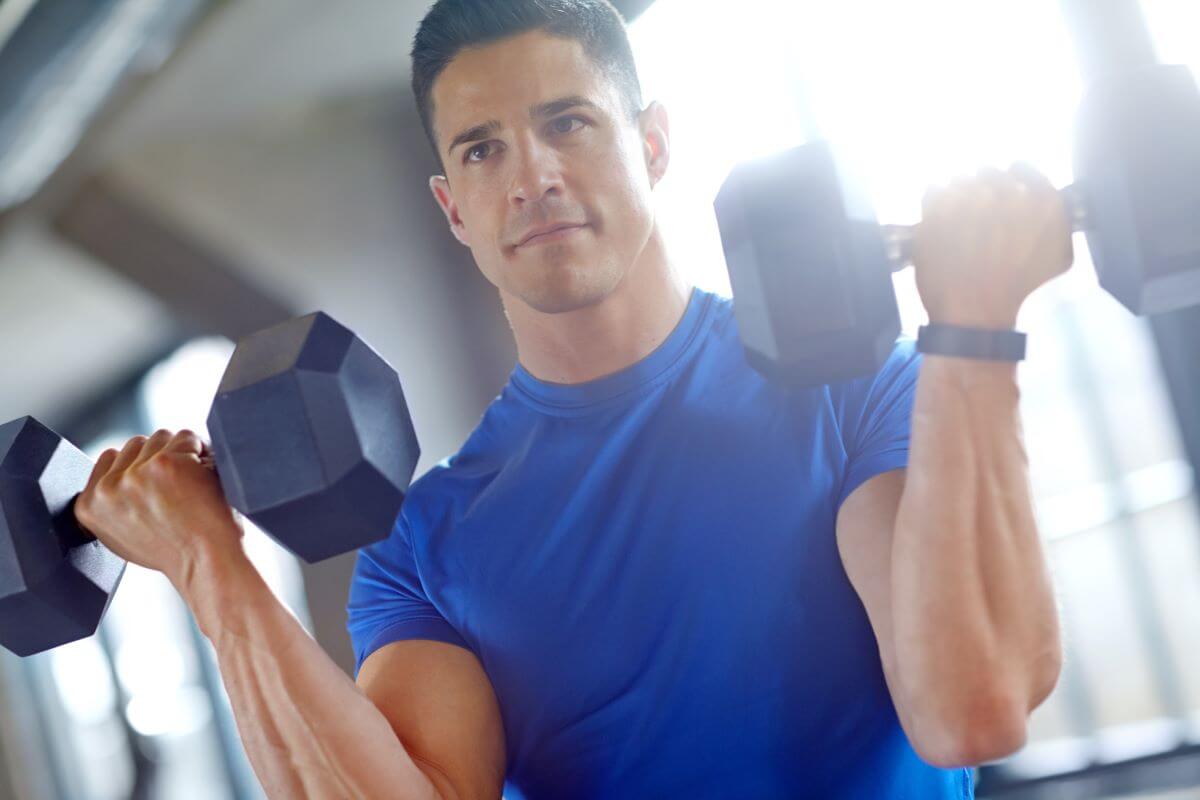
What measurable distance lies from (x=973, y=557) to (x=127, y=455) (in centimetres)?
93

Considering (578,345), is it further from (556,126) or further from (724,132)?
(724,132)

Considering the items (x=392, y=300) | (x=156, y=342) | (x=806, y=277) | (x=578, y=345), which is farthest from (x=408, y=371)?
(x=806, y=277)

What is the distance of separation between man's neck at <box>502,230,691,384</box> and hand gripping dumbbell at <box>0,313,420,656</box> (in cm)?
34

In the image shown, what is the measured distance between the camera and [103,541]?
133cm

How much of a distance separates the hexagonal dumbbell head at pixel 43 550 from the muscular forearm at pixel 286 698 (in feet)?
0.46

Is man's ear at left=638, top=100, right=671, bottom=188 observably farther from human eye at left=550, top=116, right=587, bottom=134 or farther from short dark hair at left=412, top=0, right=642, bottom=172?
human eye at left=550, top=116, right=587, bottom=134

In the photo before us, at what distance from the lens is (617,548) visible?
4.75 feet

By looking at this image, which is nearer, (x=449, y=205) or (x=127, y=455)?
(x=127, y=455)

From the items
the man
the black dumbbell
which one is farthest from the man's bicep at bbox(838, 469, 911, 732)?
the black dumbbell

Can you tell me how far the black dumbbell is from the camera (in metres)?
1.01

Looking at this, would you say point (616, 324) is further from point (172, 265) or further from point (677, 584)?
point (172, 265)

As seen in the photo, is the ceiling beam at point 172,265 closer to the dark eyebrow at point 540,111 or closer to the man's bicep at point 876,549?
the dark eyebrow at point 540,111

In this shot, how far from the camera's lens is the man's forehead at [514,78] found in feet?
4.86

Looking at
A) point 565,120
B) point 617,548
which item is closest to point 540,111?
point 565,120
